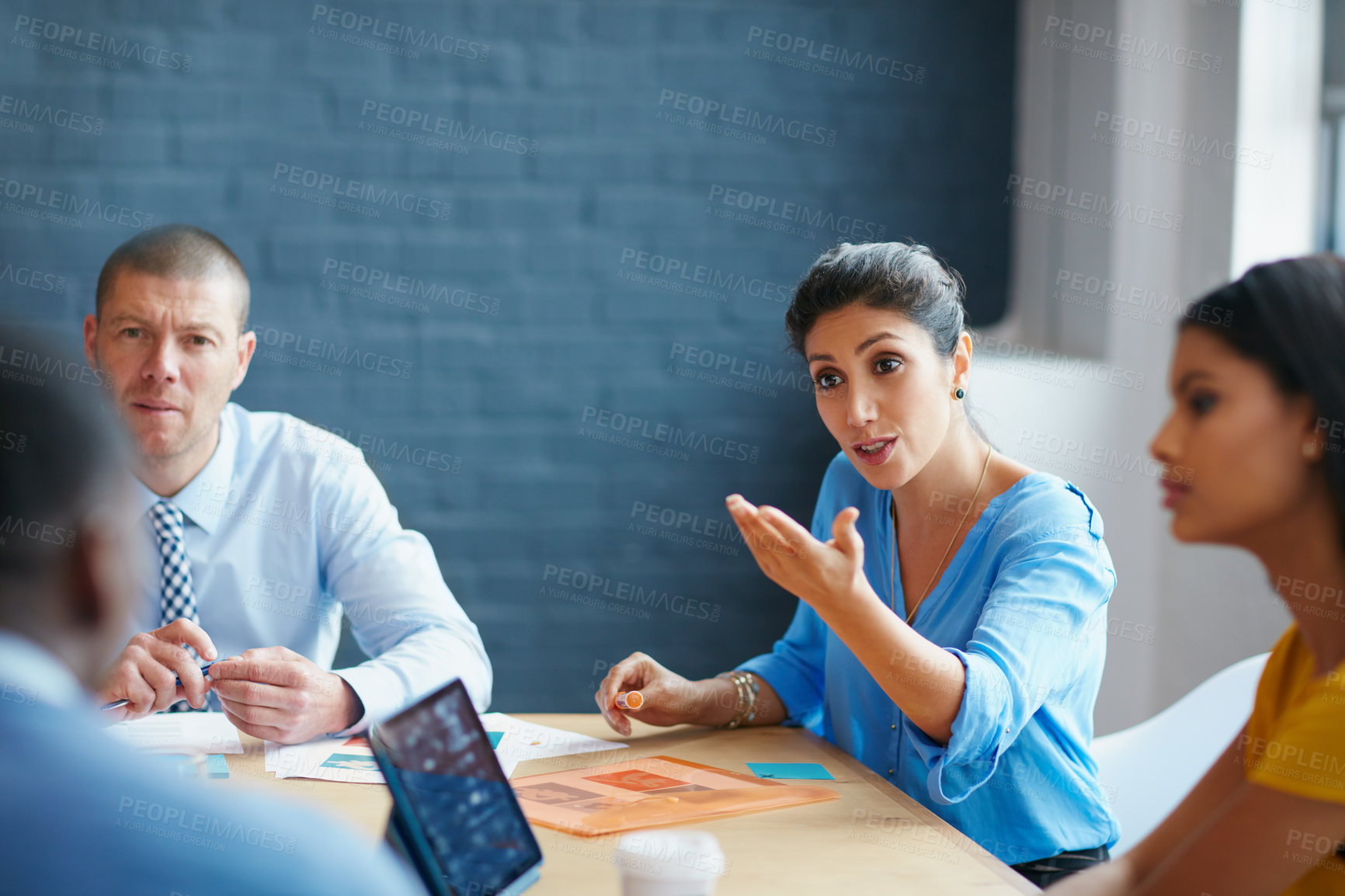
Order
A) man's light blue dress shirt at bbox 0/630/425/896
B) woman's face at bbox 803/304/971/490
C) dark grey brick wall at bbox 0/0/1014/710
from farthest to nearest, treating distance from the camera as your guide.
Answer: dark grey brick wall at bbox 0/0/1014/710 < woman's face at bbox 803/304/971/490 < man's light blue dress shirt at bbox 0/630/425/896

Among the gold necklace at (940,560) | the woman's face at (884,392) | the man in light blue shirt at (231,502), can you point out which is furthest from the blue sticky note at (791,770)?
the man in light blue shirt at (231,502)

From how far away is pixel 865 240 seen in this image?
264 cm

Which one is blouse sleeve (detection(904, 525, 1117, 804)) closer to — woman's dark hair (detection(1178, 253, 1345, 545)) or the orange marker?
the orange marker

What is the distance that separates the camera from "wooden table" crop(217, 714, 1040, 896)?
3.08 ft

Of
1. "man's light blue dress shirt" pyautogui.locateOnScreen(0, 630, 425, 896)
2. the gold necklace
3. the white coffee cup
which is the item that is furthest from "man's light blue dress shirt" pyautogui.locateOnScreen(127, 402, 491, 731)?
"man's light blue dress shirt" pyautogui.locateOnScreen(0, 630, 425, 896)

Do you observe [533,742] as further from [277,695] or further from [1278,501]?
[1278,501]

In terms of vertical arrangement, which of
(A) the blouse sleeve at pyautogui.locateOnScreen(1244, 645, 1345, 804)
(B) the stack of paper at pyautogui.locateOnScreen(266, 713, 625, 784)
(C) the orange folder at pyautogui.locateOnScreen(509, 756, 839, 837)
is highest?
(A) the blouse sleeve at pyautogui.locateOnScreen(1244, 645, 1345, 804)

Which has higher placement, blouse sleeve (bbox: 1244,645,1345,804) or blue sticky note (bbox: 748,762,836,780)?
blouse sleeve (bbox: 1244,645,1345,804)

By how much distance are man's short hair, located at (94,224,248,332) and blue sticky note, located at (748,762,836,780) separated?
4.05ft

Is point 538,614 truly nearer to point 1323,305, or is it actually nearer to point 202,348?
point 202,348

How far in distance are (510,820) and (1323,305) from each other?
2.59 ft

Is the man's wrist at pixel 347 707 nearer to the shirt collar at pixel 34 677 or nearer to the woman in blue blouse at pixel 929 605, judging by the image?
the woman in blue blouse at pixel 929 605

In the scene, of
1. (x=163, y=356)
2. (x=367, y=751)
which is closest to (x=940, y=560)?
(x=367, y=751)

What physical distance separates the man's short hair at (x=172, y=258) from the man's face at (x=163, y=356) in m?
0.01
